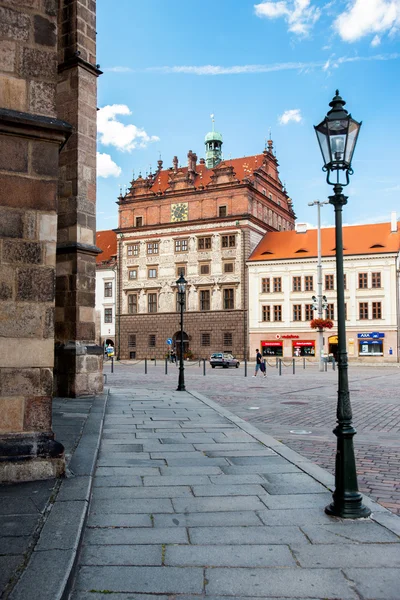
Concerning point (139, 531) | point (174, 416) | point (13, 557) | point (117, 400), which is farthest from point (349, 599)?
point (117, 400)

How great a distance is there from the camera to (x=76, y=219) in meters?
14.1

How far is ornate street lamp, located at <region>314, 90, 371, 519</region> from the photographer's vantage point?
5.08 m

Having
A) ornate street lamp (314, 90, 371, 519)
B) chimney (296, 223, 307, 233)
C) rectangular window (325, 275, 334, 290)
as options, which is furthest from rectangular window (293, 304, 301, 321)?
ornate street lamp (314, 90, 371, 519)

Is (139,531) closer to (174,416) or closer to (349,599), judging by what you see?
(349,599)

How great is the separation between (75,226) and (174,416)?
5574 mm

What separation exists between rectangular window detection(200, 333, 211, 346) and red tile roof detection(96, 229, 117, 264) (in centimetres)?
1637

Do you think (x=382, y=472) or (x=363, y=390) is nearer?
(x=382, y=472)

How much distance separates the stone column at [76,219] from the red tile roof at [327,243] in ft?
135

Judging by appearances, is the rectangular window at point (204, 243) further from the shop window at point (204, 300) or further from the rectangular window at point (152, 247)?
the rectangular window at point (152, 247)

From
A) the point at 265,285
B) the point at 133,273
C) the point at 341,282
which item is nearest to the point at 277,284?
the point at 265,285

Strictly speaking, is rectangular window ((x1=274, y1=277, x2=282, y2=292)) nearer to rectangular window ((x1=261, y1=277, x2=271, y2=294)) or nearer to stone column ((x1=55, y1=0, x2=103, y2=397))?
rectangular window ((x1=261, y1=277, x2=271, y2=294))

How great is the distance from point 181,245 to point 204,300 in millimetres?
6309

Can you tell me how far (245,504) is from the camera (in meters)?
5.29

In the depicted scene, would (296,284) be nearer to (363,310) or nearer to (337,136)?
(363,310)
